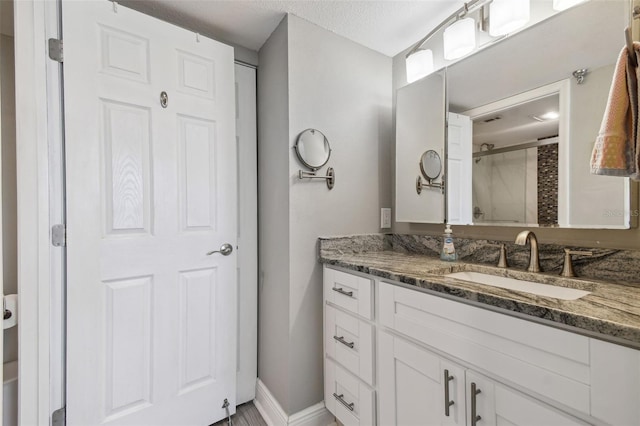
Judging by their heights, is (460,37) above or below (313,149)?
above

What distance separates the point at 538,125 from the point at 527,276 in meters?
0.63

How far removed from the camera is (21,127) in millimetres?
1107

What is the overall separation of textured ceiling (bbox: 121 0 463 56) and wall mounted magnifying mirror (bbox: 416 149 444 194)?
2.33 ft

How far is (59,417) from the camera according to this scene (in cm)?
120

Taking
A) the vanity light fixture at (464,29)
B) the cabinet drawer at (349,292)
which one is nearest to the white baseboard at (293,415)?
the cabinet drawer at (349,292)

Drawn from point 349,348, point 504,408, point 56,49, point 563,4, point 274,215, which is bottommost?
point 349,348

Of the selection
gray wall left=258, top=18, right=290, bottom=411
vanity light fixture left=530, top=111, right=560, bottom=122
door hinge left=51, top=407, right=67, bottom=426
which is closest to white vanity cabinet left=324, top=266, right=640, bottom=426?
gray wall left=258, top=18, right=290, bottom=411

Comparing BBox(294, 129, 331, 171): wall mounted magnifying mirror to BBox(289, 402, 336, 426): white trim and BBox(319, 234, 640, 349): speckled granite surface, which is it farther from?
BBox(289, 402, 336, 426): white trim

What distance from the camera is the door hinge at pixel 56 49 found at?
3.86 feet

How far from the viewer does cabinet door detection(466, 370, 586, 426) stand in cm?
70

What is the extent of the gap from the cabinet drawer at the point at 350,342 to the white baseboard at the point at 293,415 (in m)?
0.34

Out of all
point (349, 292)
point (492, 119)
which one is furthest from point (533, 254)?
point (349, 292)

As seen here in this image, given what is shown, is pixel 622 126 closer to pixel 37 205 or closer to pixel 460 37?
pixel 460 37

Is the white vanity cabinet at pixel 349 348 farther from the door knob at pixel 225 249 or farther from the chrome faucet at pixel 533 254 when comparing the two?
the chrome faucet at pixel 533 254
